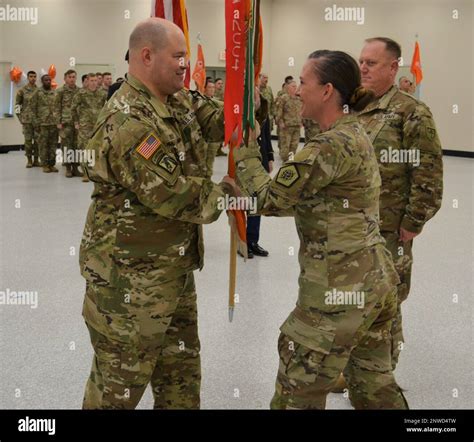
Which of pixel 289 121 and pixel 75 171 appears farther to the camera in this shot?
pixel 289 121

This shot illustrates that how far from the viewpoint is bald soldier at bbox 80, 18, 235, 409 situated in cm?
200

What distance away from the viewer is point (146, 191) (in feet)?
6.50

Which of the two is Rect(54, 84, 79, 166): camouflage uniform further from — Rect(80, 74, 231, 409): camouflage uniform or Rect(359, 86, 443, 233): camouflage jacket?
Rect(80, 74, 231, 409): camouflage uniform

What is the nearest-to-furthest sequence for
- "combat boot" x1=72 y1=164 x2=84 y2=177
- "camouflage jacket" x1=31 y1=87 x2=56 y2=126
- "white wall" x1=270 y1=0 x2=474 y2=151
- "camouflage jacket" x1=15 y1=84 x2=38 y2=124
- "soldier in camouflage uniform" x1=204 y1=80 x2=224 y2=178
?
"soldier in camouflage uniform" x1=204 y1=80 x2=224 y2=178 → "combat boot" x1=72 y1=164 x2=84 y2=177 → "camouflage jacket" x1=31 y1=87 x2=56 y2=126 → "camouflage jacket" x1=15 y1=84 x2=38 y2=124 → "white wall" x1=270 y1=0 x2=474 y2=151

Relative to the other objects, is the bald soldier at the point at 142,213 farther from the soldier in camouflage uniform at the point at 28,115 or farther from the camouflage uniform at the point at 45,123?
the soldier in camouflage uniform at the point at 28,115

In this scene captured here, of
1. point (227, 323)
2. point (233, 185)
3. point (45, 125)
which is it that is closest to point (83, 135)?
point (45, 125)

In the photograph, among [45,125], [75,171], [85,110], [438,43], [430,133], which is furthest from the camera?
[438,43]

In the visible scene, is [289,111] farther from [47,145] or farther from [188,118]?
[188,118]

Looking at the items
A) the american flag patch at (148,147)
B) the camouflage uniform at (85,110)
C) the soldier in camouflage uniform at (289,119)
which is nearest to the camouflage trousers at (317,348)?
the american flag patch at (148,147)

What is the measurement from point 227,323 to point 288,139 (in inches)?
354

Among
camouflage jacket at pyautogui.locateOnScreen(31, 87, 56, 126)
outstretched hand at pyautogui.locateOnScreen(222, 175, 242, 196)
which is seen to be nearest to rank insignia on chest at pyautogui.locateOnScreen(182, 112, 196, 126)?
outstretched hand at pyautogui.locateOnScreen(222, 175, 242, 196)

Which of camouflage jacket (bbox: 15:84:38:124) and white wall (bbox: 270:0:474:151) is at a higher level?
white wall (bbox: 270:0:474:151)

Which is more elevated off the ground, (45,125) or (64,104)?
(64,104)

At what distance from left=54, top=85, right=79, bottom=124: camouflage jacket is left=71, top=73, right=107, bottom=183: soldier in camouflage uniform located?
416mm
